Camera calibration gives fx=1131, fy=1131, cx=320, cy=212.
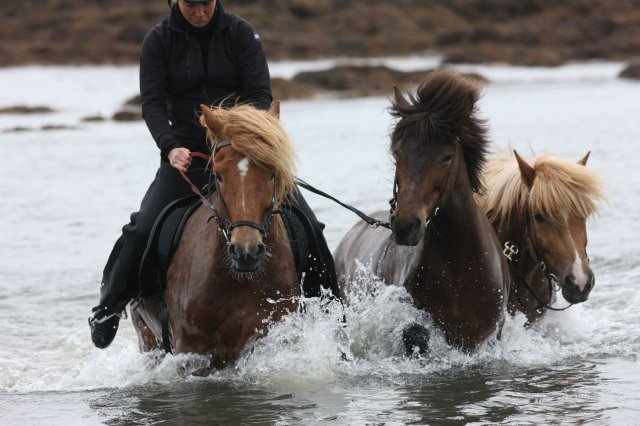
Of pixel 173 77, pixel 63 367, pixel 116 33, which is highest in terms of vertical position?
pixel 116 33

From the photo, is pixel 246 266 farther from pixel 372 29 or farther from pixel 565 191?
pixel 372 29

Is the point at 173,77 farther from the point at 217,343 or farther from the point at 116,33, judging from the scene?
the point at 116,33

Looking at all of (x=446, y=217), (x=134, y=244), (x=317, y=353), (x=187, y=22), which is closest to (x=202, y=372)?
(x=317, y=353)

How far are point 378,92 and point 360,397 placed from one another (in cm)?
4068

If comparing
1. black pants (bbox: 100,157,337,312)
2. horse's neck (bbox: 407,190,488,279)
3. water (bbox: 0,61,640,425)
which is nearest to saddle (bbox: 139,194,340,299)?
black pants (bbox: 100,157,337,312)

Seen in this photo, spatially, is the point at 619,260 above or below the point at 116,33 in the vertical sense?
below

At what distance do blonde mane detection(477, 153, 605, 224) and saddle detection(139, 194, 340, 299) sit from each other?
1252 mm

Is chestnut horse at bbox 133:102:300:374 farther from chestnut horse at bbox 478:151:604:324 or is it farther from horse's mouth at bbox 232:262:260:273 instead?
chestnut horse at bbox 478:151:604:324

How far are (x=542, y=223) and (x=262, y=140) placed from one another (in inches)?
101

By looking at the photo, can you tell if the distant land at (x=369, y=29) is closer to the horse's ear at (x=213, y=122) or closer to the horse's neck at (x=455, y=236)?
the horse's neck at (x=455, y=236)

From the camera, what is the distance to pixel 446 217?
7.15m

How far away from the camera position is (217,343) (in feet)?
22.3

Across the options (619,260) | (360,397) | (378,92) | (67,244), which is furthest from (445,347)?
(378,92)

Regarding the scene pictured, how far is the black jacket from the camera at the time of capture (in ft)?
23.8
